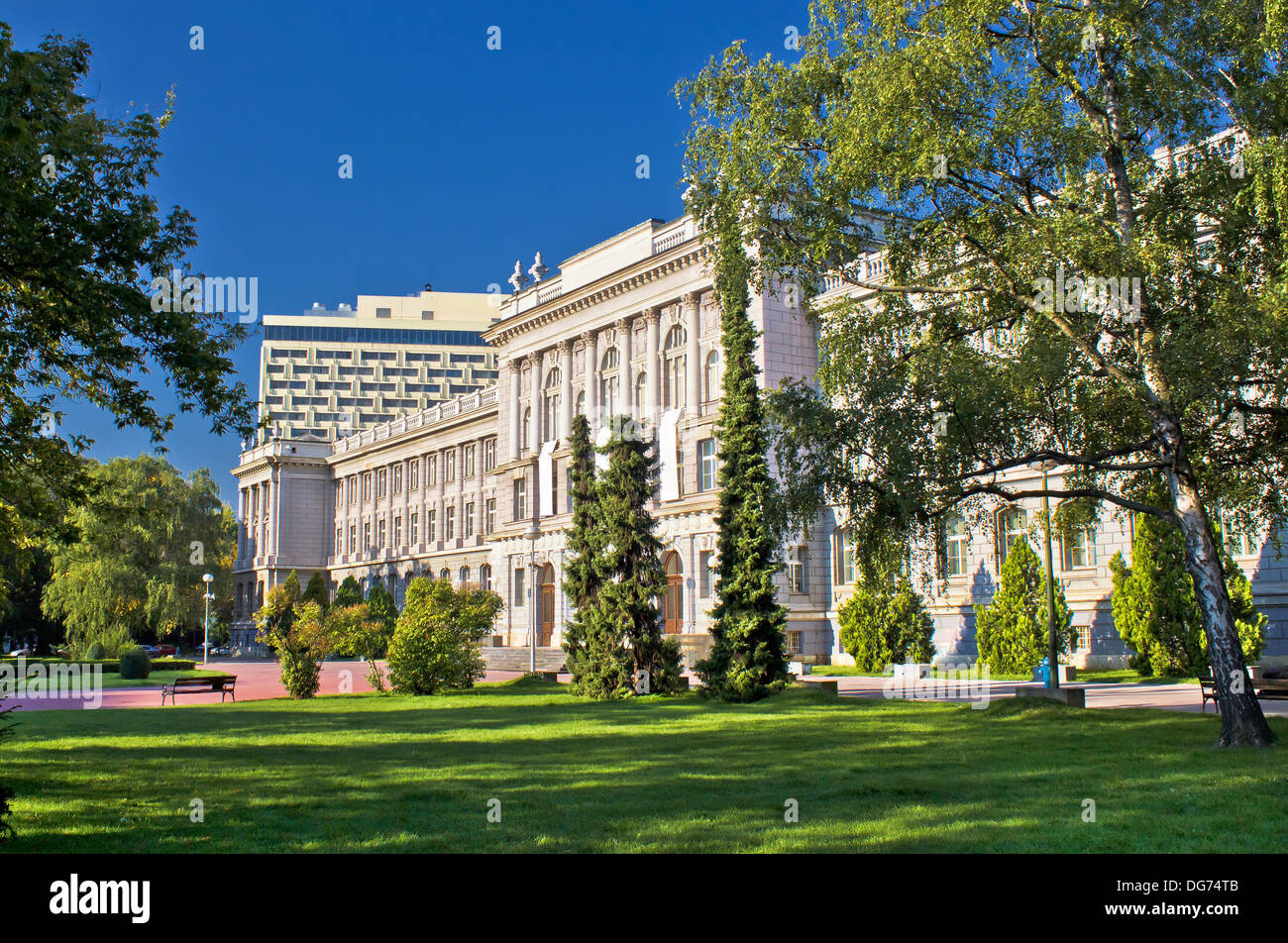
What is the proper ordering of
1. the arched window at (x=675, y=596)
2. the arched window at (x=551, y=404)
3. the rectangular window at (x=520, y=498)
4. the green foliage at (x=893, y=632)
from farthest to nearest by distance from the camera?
the rectangular window at (x=520, y=498) → the arched window at (x=551, y=404) → the arched window at (x=675, y=596) → the green foliage at (x=893, y=632)

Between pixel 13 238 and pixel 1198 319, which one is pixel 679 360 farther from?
pixel 13 238

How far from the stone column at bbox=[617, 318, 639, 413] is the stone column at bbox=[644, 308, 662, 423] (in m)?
1.46

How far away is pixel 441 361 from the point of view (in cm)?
15225

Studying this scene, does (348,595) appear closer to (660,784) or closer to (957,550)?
(957,550)

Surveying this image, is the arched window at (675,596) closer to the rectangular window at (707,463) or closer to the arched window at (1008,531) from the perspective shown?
the rectangular window at (707,463)

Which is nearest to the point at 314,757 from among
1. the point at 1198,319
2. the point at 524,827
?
the point at 524,827

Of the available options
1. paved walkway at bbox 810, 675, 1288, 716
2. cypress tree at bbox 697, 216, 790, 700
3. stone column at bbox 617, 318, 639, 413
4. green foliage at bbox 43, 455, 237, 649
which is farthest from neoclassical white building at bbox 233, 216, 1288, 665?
green foliage at bbox 43, 455, 237, 649

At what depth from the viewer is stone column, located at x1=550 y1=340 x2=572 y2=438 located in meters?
55.6

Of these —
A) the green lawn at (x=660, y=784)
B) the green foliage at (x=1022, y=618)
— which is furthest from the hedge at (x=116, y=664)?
the green foliage at (x=1022, y=618)

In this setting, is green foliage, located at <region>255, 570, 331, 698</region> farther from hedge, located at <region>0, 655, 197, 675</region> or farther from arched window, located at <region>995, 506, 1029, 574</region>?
arched window, located at <region>995, 506, 1029, 574</region>

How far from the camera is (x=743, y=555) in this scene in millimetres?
26469

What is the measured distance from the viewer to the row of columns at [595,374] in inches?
1870

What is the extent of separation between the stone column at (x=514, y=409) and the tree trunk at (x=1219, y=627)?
153ft
